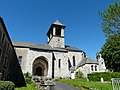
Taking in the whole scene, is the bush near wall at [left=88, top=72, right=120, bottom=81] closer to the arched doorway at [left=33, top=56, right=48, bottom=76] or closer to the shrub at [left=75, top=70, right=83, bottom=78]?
the shrub at [left=75, top=70, right=83, bottom=78]

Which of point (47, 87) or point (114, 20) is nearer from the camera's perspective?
point (47, 87)

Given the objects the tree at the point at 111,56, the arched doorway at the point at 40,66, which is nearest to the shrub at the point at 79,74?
the tree at the point at 111,56

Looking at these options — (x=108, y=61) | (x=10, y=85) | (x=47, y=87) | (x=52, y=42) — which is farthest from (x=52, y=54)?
(x=47, y=87)

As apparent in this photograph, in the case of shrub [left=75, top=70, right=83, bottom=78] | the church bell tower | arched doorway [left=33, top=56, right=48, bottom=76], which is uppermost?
the church bell tower

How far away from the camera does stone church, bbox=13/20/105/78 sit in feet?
113

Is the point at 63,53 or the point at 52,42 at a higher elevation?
the point at 52,42

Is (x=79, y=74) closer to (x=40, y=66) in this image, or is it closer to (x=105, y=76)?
(x=40, y=66)

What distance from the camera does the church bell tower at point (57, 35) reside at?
4256 cm

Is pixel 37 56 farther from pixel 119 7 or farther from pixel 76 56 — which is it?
pixel 119 7

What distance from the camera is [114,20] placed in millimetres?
15828

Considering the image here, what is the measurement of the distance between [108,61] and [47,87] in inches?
1023

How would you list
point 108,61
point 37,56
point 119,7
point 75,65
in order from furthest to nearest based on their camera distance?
1. point 75,65
2. point 37,56
3. point 108,61
4. point 119,7

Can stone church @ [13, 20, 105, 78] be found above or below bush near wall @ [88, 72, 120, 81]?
above

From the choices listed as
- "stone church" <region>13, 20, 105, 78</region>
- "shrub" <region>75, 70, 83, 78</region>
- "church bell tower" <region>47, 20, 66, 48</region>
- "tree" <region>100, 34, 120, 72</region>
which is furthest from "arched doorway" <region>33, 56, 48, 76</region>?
"tree" <region>100, 34, 120, 72</region>
